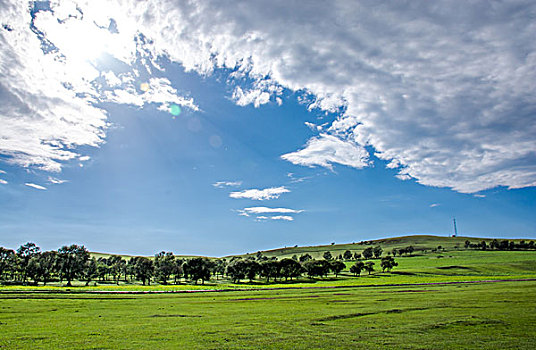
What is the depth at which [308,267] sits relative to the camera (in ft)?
540

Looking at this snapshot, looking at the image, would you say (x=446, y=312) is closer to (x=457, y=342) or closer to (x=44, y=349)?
(x=457, y=342)

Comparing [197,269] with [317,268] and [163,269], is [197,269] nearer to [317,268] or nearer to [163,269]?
[163,269]

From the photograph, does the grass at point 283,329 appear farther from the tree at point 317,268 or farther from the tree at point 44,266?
the tree at point 44,266

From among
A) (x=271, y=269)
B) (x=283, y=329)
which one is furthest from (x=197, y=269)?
(x=283, y=329)

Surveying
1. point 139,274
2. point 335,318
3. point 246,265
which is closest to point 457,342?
point 335,318

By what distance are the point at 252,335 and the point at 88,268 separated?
179 metres

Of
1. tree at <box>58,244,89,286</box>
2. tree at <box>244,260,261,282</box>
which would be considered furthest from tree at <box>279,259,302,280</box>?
tree at <box>58,244,89,286</box>

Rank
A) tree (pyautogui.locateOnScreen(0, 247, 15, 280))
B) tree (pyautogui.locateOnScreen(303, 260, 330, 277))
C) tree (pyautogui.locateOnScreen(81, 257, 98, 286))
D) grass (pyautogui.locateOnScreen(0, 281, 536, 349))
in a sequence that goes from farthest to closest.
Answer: tree (pyautogui.locateOnScreen(81, 257, 98, 286)) < tree (pyautogui.locateOnScreen(303, 260, 330, 277)) < tree (pyautogui.locateOnScreen(0, 247, 15, 280)) < grass (pyautogui.locateOnScreen(0, 281, 536, 349))

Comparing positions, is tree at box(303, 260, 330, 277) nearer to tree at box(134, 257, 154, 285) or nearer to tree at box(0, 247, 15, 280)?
tree at box(134, 257, 154, 285)

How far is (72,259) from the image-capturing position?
152875 millimetres

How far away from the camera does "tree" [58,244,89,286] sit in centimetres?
15162

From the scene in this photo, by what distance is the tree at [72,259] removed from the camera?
497 ft

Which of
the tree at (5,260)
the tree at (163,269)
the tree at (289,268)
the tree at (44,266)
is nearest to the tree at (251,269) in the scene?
the tree at (289,268)

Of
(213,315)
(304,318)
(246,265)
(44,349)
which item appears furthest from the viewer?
(246,265)
